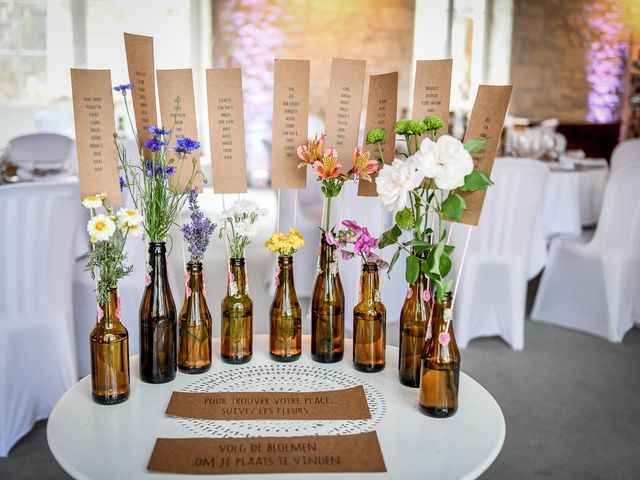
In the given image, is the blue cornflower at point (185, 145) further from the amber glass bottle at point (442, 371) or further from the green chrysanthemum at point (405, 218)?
the amber glass bottle at point (442, 371)

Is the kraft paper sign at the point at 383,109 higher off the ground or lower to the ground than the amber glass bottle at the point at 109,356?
higher

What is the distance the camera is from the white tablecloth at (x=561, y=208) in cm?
344

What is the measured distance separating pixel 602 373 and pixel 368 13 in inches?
243

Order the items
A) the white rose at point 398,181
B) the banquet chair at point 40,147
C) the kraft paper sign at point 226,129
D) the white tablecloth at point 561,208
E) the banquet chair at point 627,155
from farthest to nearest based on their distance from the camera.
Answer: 1. the banquet chair at point 40,147
2. the white tablecloth at point 561,208
3. the banquet chair at point 627,155
4. the kraft paper sign at point 226,129
5. the white rose at point 398,181

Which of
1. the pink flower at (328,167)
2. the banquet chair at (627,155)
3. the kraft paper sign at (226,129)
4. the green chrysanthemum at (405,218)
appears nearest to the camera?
the green chrysanthemum at (405,218)

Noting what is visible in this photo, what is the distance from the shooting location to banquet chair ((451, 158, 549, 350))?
9.70 ft

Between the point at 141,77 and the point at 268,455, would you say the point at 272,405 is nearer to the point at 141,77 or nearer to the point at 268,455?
the point at 268,455

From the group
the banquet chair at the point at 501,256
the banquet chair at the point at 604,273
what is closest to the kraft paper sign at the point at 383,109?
the banquet chair at the point at 501,256

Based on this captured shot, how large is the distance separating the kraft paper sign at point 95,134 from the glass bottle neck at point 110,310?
21cm

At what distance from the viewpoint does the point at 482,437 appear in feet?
3.57

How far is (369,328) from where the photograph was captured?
1.34 metres

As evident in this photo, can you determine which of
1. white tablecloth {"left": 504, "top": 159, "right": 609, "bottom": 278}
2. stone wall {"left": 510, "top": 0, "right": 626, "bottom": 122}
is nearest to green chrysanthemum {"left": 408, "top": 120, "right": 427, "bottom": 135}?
white tablecloth {"left": 504, "top": 159, "right": 609, "bottom": 278}

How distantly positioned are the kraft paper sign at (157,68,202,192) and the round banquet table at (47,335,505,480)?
399mm

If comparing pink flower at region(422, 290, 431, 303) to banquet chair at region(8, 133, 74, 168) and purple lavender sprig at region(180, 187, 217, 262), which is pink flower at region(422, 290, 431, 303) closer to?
purple lavender sprig at region(180, 187, 217, 262)
